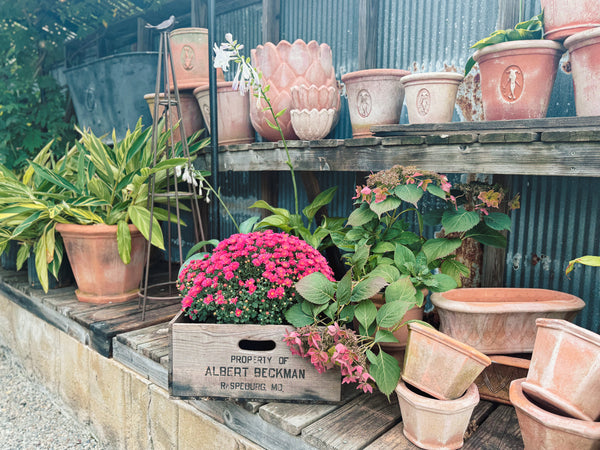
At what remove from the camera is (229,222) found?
9.57 feet

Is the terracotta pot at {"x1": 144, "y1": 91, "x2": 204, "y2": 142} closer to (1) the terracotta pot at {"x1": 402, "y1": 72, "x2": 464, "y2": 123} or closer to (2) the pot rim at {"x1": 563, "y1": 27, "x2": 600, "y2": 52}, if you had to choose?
(1) the terracotta pot at {"x1": 402, "y1": 72, "x2": 464, "y2": 123}

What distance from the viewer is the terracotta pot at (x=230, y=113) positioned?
88.7 inches

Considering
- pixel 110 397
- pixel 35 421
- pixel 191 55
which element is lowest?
pixel 35 421

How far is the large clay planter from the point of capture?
1.09m

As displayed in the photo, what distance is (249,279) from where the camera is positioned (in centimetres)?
138

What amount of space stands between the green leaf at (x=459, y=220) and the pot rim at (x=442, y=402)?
47 cm

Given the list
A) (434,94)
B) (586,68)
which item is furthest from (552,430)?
(434,94)

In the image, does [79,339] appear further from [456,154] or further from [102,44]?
[102,44]

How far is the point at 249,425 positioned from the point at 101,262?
1227mm

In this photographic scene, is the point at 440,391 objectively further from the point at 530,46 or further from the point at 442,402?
the point at 530,46

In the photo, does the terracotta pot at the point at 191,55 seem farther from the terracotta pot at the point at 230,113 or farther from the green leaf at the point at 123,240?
the green leaf at the point at 123,240

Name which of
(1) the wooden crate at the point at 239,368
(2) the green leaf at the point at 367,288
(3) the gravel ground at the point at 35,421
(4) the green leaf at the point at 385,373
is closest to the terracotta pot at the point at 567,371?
(4) the green leaf at the point at 385,373

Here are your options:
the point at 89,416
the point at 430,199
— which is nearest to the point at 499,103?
the point at 430,199

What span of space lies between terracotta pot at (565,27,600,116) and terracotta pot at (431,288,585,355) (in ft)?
1.81
